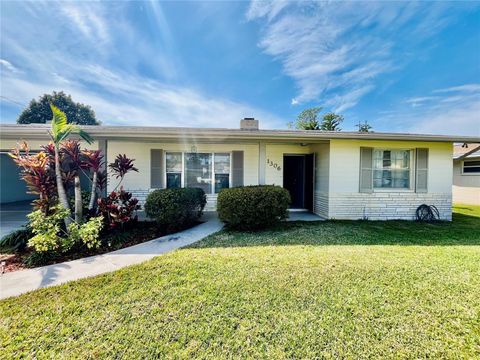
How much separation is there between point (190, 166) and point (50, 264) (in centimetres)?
512

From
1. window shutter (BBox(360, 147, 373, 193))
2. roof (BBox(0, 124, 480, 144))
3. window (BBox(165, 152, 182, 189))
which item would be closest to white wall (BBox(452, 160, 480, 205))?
roof (BBox(0, 124, 480, 144))

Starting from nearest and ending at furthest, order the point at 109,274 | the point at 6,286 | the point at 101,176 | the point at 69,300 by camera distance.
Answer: the point at 69,300
the point at 6,286
the point at 109,274
the point at 101,176

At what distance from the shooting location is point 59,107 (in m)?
25.0

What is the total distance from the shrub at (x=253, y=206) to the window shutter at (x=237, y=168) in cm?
235

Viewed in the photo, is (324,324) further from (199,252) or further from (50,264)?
(50,264)

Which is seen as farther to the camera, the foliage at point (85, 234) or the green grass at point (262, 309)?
the foliage at point (85, 234)

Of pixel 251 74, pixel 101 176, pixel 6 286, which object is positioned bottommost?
pixel 6 286

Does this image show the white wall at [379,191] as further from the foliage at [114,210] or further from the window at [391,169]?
the foliage at [114,210]

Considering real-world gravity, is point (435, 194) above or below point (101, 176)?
below

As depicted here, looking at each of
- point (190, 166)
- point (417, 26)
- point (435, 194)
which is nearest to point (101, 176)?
point (190, 166)

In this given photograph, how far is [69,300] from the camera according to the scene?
2670 millimetres

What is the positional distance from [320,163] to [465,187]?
11.6 meters

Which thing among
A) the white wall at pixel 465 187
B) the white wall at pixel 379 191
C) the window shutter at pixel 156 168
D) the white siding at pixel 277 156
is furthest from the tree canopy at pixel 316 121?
the window shutter at pixel 156 168

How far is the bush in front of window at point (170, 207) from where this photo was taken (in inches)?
213
